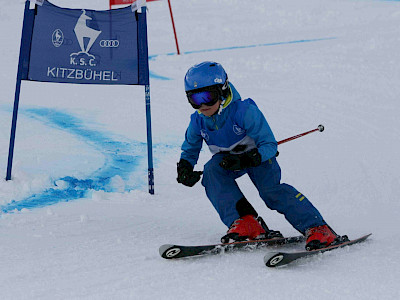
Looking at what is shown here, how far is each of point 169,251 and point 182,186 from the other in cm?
233

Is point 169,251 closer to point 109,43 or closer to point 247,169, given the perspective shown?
point 247,169

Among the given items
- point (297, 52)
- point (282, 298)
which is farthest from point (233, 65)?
point (282, 298)

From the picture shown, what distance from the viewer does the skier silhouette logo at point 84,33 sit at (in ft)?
17.1

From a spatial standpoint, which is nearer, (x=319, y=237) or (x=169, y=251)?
(x=169, y=251)

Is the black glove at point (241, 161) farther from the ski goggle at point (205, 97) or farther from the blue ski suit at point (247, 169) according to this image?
the ski goggle at point (205, 97)

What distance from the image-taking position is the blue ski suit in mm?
3900

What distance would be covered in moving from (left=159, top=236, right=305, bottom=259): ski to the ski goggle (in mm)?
855

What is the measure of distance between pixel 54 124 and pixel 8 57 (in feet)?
14.5

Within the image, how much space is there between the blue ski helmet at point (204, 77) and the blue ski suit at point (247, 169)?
16cm

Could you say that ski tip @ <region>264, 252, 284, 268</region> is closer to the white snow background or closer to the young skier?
the white snow background

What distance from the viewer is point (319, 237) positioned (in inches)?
151

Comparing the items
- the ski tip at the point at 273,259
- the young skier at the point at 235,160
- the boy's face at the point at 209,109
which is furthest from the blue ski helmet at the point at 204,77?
the ski tip at the point at 273,259

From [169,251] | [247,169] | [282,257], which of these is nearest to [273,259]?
[282,257]

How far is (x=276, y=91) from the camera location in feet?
32.3
